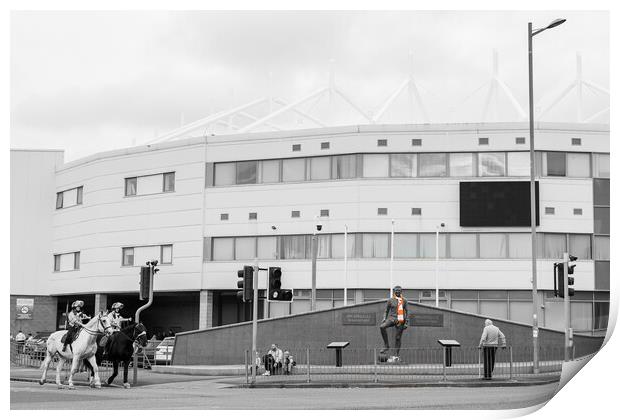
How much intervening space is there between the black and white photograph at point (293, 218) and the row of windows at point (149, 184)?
0.16m

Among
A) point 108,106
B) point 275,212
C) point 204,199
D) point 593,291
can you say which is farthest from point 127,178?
point 108,106

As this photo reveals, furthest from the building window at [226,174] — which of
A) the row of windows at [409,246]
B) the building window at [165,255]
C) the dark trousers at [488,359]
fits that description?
the dark trousers at [488,359]

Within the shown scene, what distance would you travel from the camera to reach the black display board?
143ft

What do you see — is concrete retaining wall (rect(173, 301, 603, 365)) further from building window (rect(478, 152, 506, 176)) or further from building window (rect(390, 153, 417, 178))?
building window (rect(390, 153, 417, 178))

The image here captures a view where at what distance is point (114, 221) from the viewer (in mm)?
42531

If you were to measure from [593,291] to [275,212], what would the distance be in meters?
13.7

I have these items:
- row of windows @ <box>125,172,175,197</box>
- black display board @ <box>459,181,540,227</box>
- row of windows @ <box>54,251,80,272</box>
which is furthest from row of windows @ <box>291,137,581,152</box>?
row of windows @ <box>54,251,80,272</box>

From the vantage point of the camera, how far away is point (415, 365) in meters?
23.8

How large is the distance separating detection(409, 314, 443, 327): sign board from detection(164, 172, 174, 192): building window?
67.2ft

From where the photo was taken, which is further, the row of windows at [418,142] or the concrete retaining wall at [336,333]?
the row of windows at [418,142]

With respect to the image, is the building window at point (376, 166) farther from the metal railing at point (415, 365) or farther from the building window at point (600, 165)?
the metal railing at point (415, 365)

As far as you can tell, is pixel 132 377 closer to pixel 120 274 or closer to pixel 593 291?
pixel 120 274

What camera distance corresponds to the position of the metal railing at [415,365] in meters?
22.7

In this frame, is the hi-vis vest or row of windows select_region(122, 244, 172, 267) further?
row of windows select_region(122, 244, 172, 267)
